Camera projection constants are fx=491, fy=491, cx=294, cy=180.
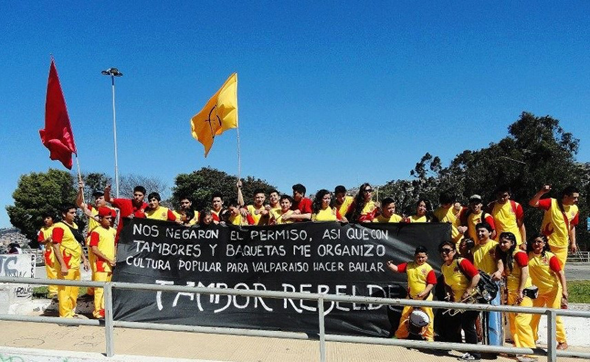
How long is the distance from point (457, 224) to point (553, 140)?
3023cm

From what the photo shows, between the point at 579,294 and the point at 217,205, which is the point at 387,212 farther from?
the point at 579,294

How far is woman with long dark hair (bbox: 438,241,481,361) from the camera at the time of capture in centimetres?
539

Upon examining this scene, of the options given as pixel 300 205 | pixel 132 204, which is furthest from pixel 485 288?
pixel 132 204

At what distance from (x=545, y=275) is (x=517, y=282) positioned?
422 mm

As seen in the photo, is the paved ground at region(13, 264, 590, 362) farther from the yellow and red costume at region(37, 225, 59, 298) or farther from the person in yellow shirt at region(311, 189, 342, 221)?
the person in yellow shirt at region(311, 189, 342, 221)

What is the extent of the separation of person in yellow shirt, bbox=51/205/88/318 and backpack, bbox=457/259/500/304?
521 centimetres

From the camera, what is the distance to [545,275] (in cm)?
568

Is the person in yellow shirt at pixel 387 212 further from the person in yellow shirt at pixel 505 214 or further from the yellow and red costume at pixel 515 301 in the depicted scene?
the yellow and red costume at pixel 515 301

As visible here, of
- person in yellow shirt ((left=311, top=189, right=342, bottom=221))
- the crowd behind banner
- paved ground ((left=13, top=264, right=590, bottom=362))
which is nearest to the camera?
paved ground ((left=13, top=264, right=590, bottom=362))

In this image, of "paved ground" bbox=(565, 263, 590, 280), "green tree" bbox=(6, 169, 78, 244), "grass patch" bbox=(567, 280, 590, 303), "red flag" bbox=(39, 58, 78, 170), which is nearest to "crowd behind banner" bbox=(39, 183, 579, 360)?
"red flag" bbox=(39, 58, 78, 170)

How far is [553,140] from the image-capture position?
32906 millimetres

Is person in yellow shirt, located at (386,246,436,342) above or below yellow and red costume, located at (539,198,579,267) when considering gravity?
below

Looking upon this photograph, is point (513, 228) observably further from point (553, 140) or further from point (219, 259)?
point (553, 140)

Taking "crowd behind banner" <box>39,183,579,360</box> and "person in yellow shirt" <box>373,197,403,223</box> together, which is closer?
"crowd behind banner" <box>39,183,579,360</box>
